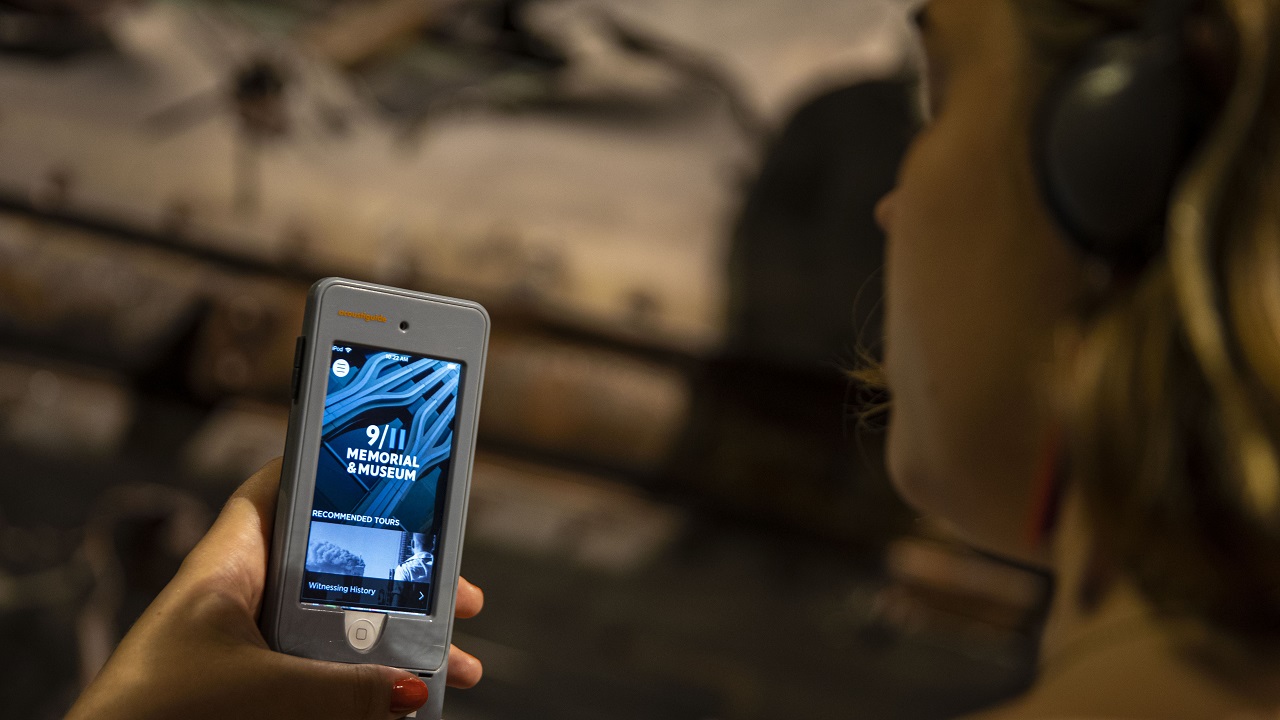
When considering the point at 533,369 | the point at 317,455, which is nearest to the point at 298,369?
the point at 317,455

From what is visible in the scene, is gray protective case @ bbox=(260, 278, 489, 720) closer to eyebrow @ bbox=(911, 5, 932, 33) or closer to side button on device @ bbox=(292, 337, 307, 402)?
side button on device @ bbox=(292, 337, 307, 402)

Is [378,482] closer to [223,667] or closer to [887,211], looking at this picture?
[223,667]

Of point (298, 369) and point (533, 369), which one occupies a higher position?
point (298, 369)

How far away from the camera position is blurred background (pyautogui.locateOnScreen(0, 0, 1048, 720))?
98 centimetres

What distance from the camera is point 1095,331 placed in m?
0.26

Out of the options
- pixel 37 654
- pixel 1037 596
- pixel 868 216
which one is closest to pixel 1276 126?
pixel 868 216

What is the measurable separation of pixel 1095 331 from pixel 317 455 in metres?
0.24

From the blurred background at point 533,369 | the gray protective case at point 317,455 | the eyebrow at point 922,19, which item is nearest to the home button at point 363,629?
the gray protective case at point 317,455

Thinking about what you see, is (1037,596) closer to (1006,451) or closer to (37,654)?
(1006,451)

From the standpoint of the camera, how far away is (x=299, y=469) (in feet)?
1.08

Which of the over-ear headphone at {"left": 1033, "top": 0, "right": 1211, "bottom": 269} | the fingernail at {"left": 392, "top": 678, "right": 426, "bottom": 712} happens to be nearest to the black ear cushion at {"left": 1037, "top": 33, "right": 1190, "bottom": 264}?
the over-ear headphone at {"left": 1033, "top": 0, "right": 1211, "bottom": 269}

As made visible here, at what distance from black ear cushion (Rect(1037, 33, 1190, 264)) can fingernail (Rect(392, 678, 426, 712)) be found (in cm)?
24

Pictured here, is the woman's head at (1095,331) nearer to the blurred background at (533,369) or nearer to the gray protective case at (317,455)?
the gray protective case at (317,455)

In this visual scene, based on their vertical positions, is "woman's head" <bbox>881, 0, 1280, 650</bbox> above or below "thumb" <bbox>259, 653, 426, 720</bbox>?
above
